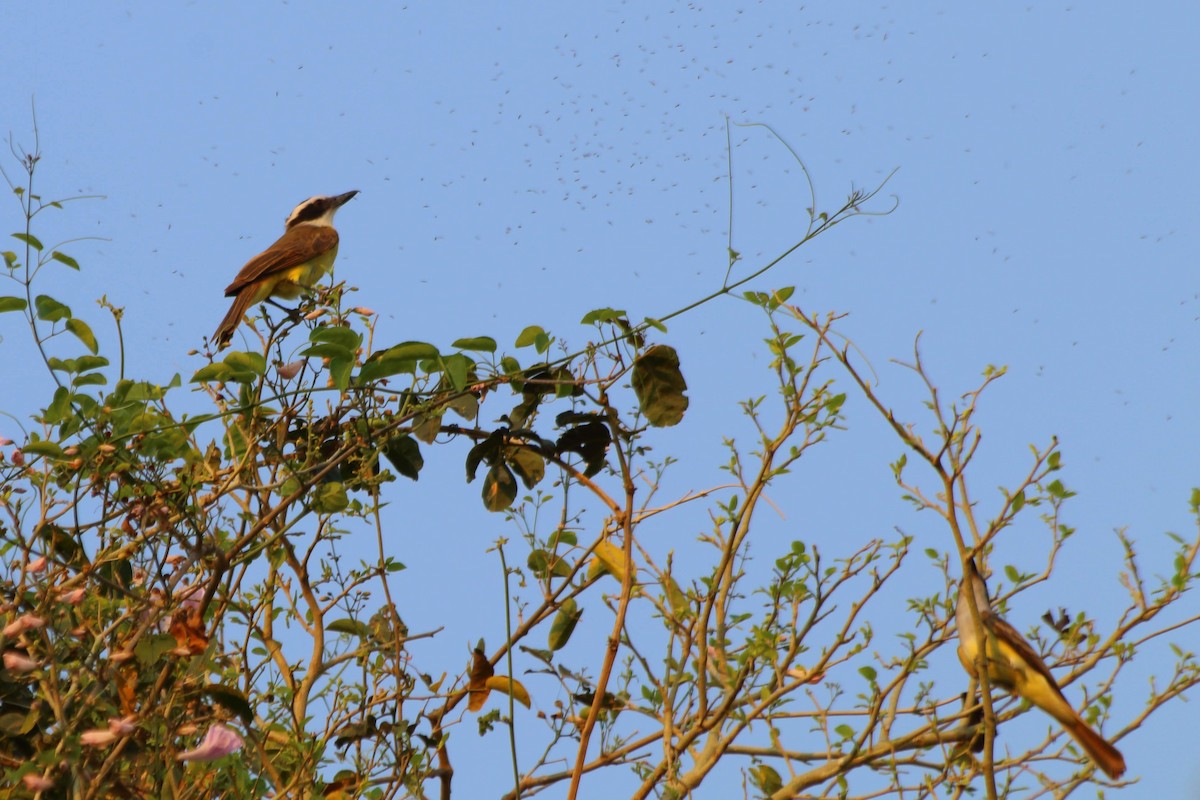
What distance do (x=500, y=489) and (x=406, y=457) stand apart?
0.27 meters

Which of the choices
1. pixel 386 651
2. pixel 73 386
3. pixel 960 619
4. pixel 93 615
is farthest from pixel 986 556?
pixel 73 386

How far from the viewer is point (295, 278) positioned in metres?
6.01

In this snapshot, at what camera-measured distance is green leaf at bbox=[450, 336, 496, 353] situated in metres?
3.19

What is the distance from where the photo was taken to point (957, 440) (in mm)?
2236

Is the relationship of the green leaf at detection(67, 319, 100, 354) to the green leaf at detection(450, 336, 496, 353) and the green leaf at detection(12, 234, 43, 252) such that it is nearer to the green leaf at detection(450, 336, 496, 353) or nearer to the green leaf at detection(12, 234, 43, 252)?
the green leaf at detection(12, 234, 43, 252)

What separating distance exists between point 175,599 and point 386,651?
0.91 metres

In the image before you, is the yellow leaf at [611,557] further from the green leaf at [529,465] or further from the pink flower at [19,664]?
the pink flower at [19,664]

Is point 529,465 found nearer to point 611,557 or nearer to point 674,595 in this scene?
point 611,557

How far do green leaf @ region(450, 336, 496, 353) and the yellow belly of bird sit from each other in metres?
2.69

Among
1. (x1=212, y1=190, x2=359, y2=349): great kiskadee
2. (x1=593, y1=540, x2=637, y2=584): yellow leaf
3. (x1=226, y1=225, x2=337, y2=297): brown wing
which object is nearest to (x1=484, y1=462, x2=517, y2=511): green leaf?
(x1=593, y1=540, x2=637, y2=584): yellow leaf

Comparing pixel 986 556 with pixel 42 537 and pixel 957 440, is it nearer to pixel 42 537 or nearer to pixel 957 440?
pixel 957 440

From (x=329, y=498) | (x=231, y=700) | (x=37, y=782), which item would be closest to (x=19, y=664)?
(x=37, y=782)

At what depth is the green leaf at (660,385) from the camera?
339cm

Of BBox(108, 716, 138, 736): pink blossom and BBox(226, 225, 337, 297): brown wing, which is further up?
BBox(226, 225, 337, 297): brown wing
